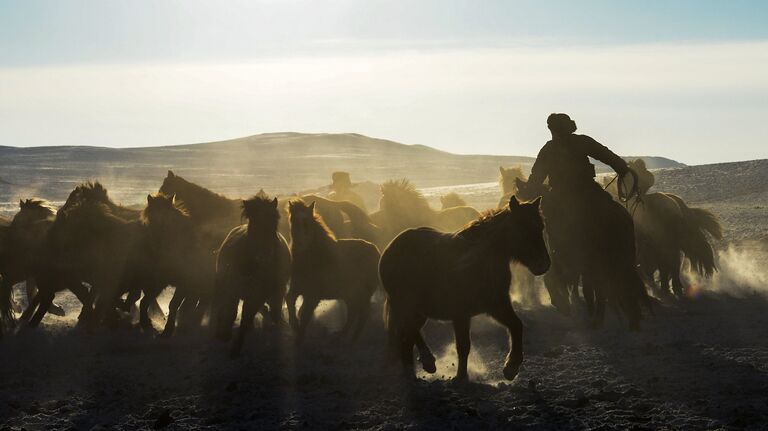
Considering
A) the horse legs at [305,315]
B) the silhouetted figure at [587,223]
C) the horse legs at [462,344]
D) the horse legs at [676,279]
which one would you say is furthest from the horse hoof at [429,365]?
the horse legs at [676,279]

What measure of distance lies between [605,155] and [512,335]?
390 cm

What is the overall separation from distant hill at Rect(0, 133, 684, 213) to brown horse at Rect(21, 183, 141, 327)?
39.3 m

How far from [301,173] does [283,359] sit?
3322 inches

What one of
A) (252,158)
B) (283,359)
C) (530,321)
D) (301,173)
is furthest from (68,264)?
(252,158)

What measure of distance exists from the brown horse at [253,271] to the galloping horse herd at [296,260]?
0.6 inches

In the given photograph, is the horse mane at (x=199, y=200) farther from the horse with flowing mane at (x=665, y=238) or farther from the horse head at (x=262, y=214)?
the horse with flowing mane at (x=665, y=238)

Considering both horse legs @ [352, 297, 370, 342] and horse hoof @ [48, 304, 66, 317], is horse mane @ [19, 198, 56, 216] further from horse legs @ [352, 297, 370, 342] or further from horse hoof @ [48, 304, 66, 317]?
horse legs @ [352, 297, 370, 342]

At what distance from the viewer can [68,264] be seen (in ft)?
41.3

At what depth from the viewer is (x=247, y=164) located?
106 meters

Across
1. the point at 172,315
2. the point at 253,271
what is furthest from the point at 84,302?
the point at 253,271

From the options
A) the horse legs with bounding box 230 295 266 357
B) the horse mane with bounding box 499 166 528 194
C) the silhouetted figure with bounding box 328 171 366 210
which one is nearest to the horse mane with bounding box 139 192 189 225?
the horse legs with bounding box 230 295 266 357

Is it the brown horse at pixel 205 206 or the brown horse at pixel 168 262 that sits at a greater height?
the brown horse at pixel 205 206

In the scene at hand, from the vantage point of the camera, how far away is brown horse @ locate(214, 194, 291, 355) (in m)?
10.5

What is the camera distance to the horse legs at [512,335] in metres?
8.27
